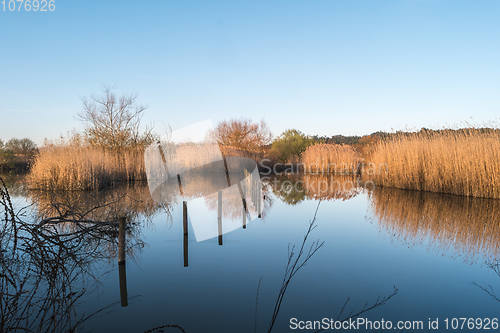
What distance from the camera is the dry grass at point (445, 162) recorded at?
933 centimetres

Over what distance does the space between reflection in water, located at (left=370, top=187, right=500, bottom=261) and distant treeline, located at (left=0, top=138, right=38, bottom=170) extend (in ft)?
111

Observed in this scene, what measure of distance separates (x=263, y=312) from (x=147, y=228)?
4.47 metres

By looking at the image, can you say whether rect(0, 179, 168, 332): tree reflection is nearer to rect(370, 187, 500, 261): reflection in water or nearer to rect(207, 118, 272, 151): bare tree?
rect(370, 187, 500, 261): reflection in water

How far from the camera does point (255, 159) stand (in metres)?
27.5

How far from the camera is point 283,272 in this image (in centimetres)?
433

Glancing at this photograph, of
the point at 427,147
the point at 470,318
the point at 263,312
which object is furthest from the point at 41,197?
the point at 427,147

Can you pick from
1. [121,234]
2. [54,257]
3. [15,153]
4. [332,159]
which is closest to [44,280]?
[54,257]

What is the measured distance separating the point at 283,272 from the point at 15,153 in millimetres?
40057

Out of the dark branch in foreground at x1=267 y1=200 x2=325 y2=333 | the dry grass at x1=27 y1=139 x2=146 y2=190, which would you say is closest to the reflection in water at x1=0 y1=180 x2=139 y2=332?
the dark branch in foreground at x1=267 y1=200 x2=325 y2=333

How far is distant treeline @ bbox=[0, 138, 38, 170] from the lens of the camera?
30828 millimetres

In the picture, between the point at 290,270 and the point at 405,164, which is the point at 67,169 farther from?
the point at 405,164

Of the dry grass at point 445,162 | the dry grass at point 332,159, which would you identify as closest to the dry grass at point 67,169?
the dry grass at point 445,162

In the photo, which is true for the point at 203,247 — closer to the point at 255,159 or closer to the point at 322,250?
the point at 322,250

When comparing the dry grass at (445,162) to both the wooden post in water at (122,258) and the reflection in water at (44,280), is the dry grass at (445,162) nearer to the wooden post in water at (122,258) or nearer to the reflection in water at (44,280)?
the wooden post in water at (122,258)
